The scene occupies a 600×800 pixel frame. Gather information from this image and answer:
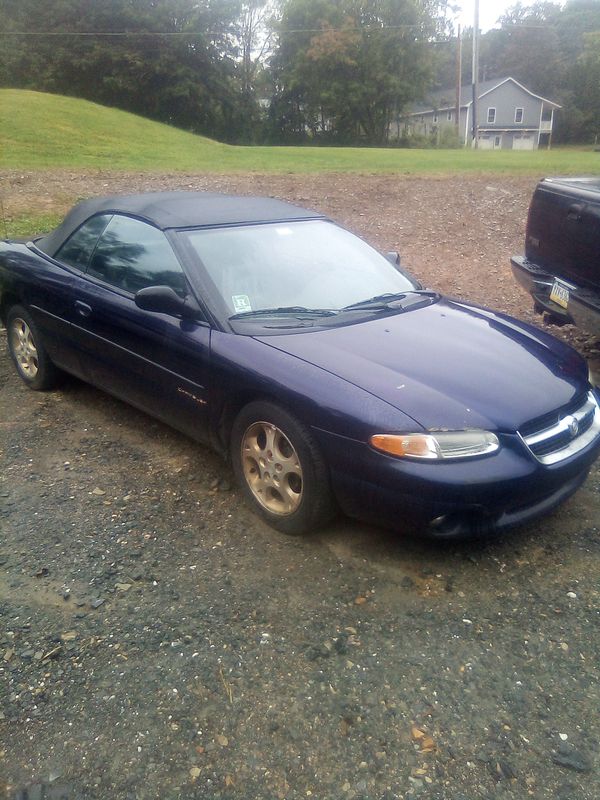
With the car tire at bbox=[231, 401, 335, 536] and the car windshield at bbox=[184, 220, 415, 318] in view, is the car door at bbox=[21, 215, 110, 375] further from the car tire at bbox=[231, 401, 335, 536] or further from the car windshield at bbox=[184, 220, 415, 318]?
the car tire at bbox=[231, 401, 335, 536]

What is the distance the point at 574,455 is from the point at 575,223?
9.05 feet

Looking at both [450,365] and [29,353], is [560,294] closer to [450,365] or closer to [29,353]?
[450,365]

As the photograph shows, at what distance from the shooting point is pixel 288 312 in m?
4.04

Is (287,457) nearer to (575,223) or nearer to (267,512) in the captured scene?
(267,512)

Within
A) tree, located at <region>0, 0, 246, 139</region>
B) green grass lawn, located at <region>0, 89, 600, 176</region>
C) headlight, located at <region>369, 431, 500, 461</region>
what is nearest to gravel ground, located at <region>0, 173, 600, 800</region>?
headlight, located at <region>369, 431, 500, 461</region>

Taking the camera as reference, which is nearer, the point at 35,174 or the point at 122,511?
the point at 122,511

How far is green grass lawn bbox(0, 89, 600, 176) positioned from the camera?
1645cm

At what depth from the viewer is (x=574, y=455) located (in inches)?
136

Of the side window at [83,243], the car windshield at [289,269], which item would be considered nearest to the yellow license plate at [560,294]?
the car windshield at [289,269]

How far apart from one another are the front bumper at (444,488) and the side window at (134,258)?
4.96 feet

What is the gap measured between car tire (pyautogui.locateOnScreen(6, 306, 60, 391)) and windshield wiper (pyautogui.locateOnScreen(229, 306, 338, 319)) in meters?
2.03

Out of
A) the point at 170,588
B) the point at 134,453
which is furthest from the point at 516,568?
the point at 134,453

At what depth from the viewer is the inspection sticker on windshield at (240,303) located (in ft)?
13.1

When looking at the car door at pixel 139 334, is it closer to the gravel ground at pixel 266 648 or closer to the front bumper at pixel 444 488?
the gravel ground at pixel 266 648
